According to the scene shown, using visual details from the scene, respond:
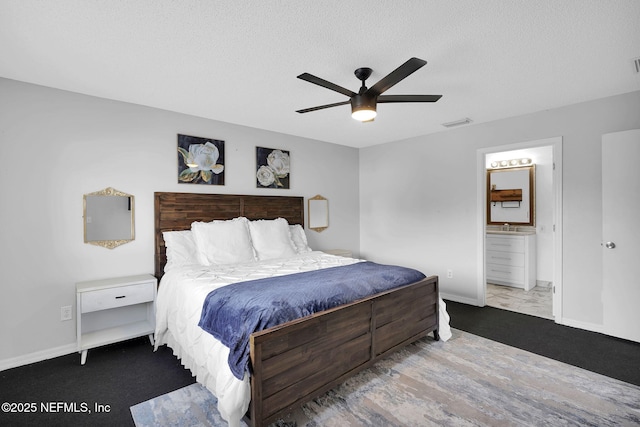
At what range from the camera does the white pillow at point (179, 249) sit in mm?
3180

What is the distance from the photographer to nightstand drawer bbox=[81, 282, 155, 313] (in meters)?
2.65

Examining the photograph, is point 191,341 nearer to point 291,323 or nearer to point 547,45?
point 291,323

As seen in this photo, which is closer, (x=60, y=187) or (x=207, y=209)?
(x=60, y=187)

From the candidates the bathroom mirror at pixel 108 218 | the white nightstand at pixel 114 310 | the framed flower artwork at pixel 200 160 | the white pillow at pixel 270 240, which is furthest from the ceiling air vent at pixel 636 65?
the bathroom mirror at pixel 108 218

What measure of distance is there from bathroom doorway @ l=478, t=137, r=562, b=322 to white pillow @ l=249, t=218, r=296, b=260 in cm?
257

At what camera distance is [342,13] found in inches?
70.5

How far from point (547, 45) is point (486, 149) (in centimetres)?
201

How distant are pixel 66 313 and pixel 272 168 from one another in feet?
8.99

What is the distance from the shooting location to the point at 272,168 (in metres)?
4.36

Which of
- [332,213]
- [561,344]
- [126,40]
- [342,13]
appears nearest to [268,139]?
[332,213]

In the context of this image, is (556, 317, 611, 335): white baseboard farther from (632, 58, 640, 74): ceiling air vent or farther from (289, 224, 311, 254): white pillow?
(289, 224, 311, 254): white pillow

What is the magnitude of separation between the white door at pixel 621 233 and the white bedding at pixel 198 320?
1.67 meters

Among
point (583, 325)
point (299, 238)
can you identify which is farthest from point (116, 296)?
point (583, 325)

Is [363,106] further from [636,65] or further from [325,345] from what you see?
[636,65]
